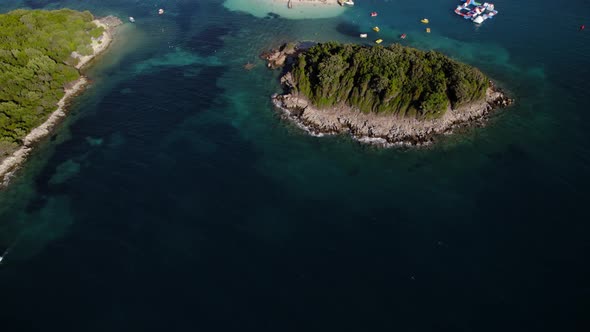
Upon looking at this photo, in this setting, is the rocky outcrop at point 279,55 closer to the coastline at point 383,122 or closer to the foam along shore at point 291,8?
the coastline at point 383,122

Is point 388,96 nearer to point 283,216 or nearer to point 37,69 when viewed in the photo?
point 283,216

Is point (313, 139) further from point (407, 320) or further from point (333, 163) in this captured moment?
point (407, 320)

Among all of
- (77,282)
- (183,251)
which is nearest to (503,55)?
(183,251)

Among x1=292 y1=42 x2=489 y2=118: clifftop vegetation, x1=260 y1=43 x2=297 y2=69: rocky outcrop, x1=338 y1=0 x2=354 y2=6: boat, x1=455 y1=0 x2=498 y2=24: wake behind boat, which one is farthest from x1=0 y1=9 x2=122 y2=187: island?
x1=455 y1=0 x2=498 y2=24: wake behind boat

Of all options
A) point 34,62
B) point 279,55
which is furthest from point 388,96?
point 34,62

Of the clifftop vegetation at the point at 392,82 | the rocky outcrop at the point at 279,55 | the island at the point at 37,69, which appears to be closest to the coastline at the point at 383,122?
the clifftop vegetation at the point at 392,82

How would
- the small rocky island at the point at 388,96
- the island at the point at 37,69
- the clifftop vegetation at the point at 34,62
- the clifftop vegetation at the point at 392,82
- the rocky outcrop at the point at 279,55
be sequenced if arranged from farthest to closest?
1. the rocky outcrop at the point at 279,55
2. the clifftop vegetation at the point at 34,62
3. the island at the point at 37,69
4. the clifftop vegetation at the point at 392,82
5. the small rocky island at the point at 388,96
